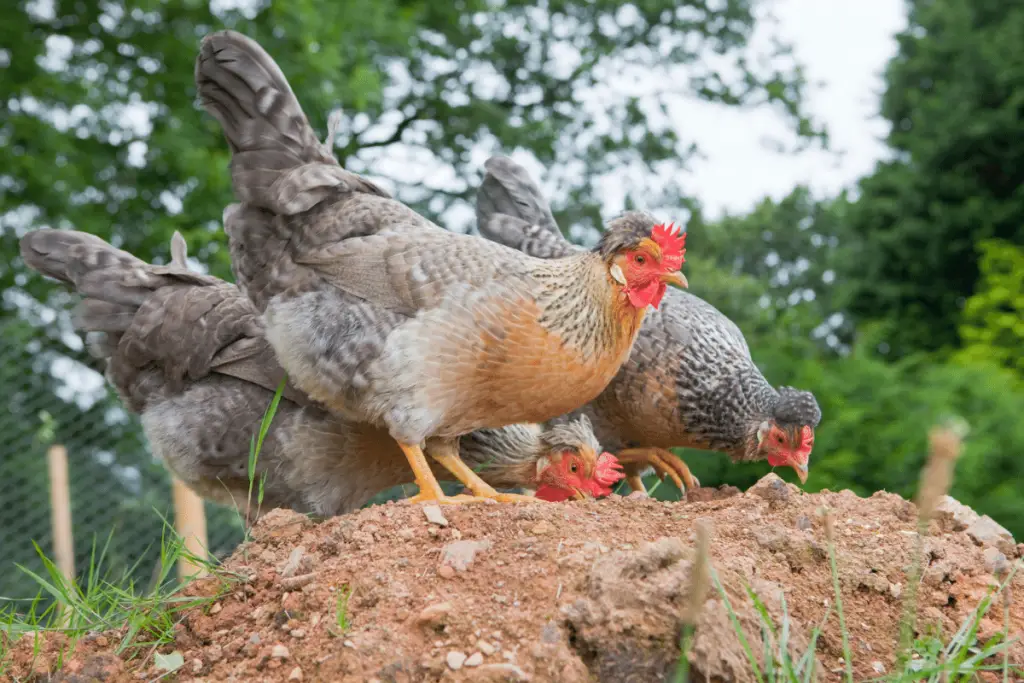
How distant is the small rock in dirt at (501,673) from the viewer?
6.08 ft

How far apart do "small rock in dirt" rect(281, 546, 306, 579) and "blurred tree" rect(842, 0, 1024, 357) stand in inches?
587

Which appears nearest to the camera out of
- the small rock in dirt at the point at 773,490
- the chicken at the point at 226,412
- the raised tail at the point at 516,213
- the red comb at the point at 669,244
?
the small rock in dirt at the point at 773,490

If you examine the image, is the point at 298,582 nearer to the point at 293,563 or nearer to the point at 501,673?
the point at 293,563

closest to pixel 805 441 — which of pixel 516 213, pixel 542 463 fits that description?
pixel 542 463

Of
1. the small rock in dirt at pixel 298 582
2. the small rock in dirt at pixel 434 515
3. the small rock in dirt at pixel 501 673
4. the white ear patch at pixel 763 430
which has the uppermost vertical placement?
the small rock in dirt at pixel 501 673

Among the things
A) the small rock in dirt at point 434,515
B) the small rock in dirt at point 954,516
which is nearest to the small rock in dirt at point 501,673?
the small rock in dirt at point 434,515

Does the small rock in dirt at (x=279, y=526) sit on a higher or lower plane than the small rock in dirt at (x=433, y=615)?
lower

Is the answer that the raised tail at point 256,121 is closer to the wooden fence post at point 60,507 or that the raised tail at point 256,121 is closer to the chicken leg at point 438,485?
the chicken leg at point 438,485

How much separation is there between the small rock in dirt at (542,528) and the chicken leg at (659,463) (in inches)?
81.0

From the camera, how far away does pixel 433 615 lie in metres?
2.03

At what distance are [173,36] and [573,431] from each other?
6.91 meters

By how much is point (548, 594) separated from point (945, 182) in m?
16.4

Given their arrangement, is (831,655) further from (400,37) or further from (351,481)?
(400,37)

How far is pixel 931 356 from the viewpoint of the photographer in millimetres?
15484
